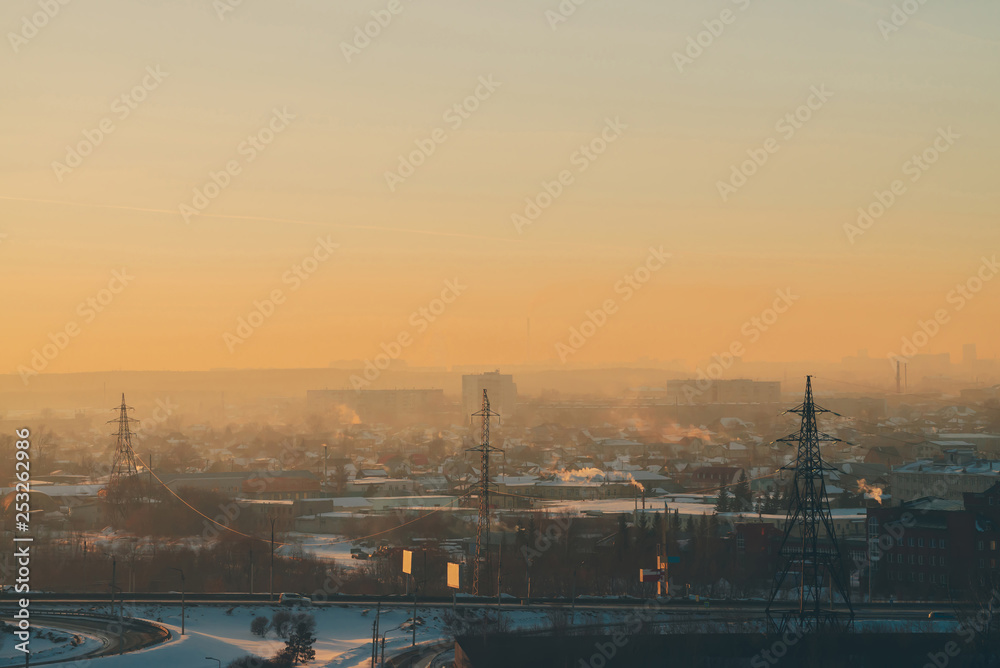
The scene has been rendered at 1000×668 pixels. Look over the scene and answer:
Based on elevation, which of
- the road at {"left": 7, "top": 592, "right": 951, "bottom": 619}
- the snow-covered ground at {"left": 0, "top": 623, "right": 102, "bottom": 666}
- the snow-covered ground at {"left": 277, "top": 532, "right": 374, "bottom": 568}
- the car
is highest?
the snow-covered ground at {"left": 277, "top": 532, "right": 374, "bottom": 568}

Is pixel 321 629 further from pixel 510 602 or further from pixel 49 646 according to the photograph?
pixel 49 646

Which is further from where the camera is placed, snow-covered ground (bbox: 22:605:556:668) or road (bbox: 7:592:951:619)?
road (bbox: 7:592:951:619)

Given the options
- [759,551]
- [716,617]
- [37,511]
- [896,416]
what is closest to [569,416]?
[896,416]

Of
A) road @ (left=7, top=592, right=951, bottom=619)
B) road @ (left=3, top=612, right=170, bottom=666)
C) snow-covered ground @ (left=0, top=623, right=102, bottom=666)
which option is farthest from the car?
snow-covered ground @ (left=0, top=623, right=102, bottom=666)

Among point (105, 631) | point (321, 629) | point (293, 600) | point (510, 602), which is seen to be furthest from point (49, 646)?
point (510, 602)

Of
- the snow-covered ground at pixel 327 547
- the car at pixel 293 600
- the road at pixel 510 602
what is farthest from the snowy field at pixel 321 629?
the snow-covered ground at pixel 327 547

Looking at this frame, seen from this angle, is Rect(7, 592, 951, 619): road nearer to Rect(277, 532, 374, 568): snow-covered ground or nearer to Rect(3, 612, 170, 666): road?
Rect(3, 612, 170, 666): road

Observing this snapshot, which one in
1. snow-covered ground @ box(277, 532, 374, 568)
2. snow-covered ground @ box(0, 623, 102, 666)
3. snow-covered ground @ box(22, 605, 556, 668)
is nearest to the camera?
snow-covered ground @ box(0, 623, 102, 666)

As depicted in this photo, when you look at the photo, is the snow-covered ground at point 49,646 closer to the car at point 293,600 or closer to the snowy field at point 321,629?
the snowy field at point 321,629

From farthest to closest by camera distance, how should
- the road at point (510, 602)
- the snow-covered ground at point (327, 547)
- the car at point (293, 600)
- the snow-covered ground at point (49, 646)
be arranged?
the snow-covered ground at point (327, 547) < the car at point (293, 600) < the road at point (510, 602) < the snow-covered ground at point (49, 646)

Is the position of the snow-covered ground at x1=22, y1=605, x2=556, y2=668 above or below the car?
below

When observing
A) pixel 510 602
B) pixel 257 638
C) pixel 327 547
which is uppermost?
pixel 327 547

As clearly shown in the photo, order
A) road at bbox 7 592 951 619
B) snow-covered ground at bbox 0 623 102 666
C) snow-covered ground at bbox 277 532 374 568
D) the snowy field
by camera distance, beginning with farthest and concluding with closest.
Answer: snow-covered ground at bbox 277 532 374 568, road at bbox 7 592 951 619, the snowy field, snow-covered ground at bbox 0 623 102 666
